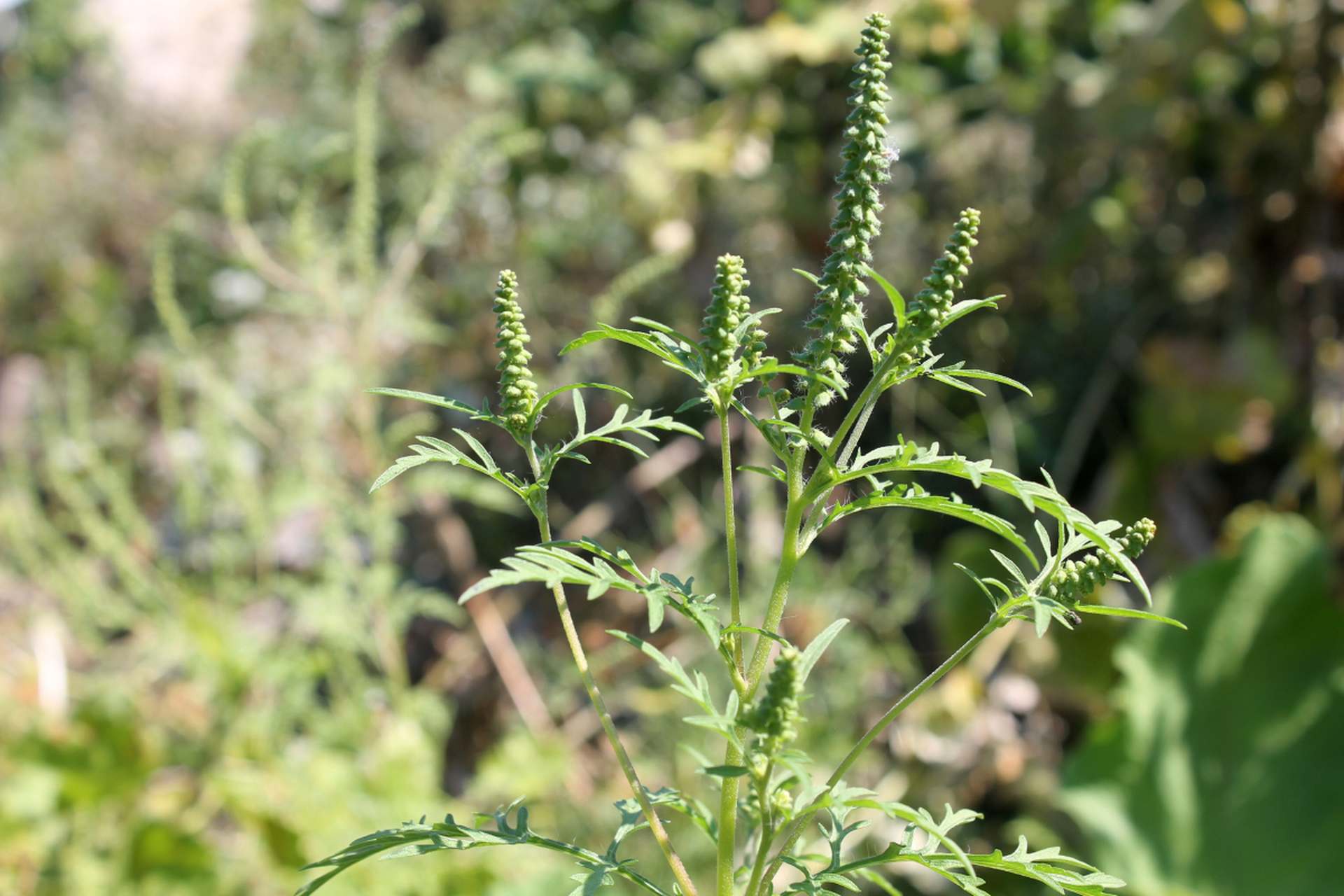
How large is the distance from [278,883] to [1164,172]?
7.41ft

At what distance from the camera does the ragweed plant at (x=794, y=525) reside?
1.38 feet

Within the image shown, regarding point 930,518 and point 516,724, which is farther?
point 930,518

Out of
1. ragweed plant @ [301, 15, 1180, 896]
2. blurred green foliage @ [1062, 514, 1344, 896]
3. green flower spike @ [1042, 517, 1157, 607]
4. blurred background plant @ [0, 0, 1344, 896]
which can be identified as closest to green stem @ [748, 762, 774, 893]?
ragweed plant @ [301, 15, 1180, 896]

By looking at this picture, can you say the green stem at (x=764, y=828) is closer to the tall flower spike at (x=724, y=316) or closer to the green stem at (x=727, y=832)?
the green stem at (x=727, y=832)

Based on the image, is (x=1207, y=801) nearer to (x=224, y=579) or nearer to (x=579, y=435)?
(x=579, y=435)

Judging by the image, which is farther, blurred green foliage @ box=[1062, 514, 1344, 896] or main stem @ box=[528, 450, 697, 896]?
blurred green foliage @ box=[1062, 514, 1344, 896]

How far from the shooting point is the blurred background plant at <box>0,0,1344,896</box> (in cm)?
159

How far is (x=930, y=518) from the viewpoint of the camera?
2330 millimetres

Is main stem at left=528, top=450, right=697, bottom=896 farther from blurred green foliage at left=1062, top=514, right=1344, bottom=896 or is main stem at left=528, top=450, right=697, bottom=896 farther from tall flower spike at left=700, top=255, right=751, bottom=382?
blurred green foliage at left=1062, top=514, right=1344, bottom=896

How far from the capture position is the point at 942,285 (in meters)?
0.43

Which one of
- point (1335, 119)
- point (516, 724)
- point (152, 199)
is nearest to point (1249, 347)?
point (1335, 119)

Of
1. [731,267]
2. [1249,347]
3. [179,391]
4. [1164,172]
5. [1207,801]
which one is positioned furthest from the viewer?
[179,391]

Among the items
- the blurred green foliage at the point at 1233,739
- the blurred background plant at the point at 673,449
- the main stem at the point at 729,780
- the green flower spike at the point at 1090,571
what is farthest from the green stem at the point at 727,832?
the blurred green foliage at the point at 1233,739

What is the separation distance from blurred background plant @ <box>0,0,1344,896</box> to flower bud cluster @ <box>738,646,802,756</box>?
101 cm
